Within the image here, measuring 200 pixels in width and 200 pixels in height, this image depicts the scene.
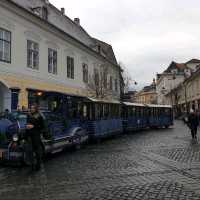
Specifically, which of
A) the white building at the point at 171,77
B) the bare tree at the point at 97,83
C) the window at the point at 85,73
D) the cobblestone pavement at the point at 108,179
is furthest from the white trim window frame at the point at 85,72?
the white building at the point at 171,77

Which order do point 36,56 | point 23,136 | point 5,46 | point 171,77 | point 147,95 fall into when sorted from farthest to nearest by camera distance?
point 147,95
point 171,77
point 36,56
point 5,46
point 23,136

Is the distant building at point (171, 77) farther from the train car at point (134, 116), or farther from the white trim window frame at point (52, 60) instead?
the white trim window frame at point (52, 60)

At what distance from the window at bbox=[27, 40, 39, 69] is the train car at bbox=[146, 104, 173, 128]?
12.3 metres

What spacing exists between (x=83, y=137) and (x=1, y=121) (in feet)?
18.9

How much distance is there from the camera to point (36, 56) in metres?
27.2

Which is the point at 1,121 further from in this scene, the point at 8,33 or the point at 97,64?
the point at 97,64

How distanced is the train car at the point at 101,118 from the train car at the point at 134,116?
269 cm

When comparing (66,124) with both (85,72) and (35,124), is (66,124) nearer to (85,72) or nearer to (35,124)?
(35,124)

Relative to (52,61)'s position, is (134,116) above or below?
below

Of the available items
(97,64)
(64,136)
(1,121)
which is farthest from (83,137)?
(97,64)

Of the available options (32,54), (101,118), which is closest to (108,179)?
(101,118)

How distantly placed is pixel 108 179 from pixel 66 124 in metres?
6.74

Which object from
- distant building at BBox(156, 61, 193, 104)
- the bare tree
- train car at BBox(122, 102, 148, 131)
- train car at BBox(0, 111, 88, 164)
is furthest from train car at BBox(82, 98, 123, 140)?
distant building at BBox(156, 61, 193, 104)

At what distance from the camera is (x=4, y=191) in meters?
8.41
